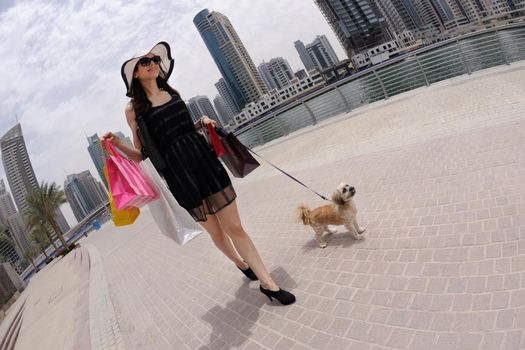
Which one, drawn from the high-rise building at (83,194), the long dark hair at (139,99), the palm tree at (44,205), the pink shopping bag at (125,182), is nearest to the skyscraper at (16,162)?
the high-rise building at (83,194)

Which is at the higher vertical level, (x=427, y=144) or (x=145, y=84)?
(x=145, y=84)

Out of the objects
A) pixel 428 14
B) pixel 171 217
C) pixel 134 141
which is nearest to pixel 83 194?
pixel 171 217

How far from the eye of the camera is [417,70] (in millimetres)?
8734

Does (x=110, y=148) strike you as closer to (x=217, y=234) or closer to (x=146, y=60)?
(x=146, y=60)

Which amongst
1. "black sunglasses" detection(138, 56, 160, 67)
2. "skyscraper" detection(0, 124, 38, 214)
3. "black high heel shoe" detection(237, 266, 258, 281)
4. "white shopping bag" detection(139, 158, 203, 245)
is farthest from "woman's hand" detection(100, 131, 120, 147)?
"skyscraper" detection(0, 124, 38, 214)

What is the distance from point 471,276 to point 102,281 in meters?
7.37

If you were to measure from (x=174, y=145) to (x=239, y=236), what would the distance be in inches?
38.2

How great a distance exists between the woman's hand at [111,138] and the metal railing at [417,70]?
862 centimetres

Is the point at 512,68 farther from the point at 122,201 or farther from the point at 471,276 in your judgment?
the point at 122,201

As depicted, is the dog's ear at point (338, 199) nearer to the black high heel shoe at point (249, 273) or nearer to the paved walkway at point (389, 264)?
the paved walkway at point (389, 264)

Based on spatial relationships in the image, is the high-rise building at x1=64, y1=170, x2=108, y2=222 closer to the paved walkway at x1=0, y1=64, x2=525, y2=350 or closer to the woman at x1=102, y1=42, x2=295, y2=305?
the paved walkway at x1=0, y1=64, x2=525, y2=350

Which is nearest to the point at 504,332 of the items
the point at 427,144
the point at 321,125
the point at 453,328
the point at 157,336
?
the point at 453,328

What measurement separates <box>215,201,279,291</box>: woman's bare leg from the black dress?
9 cm

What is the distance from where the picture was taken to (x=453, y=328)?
1.71 m
